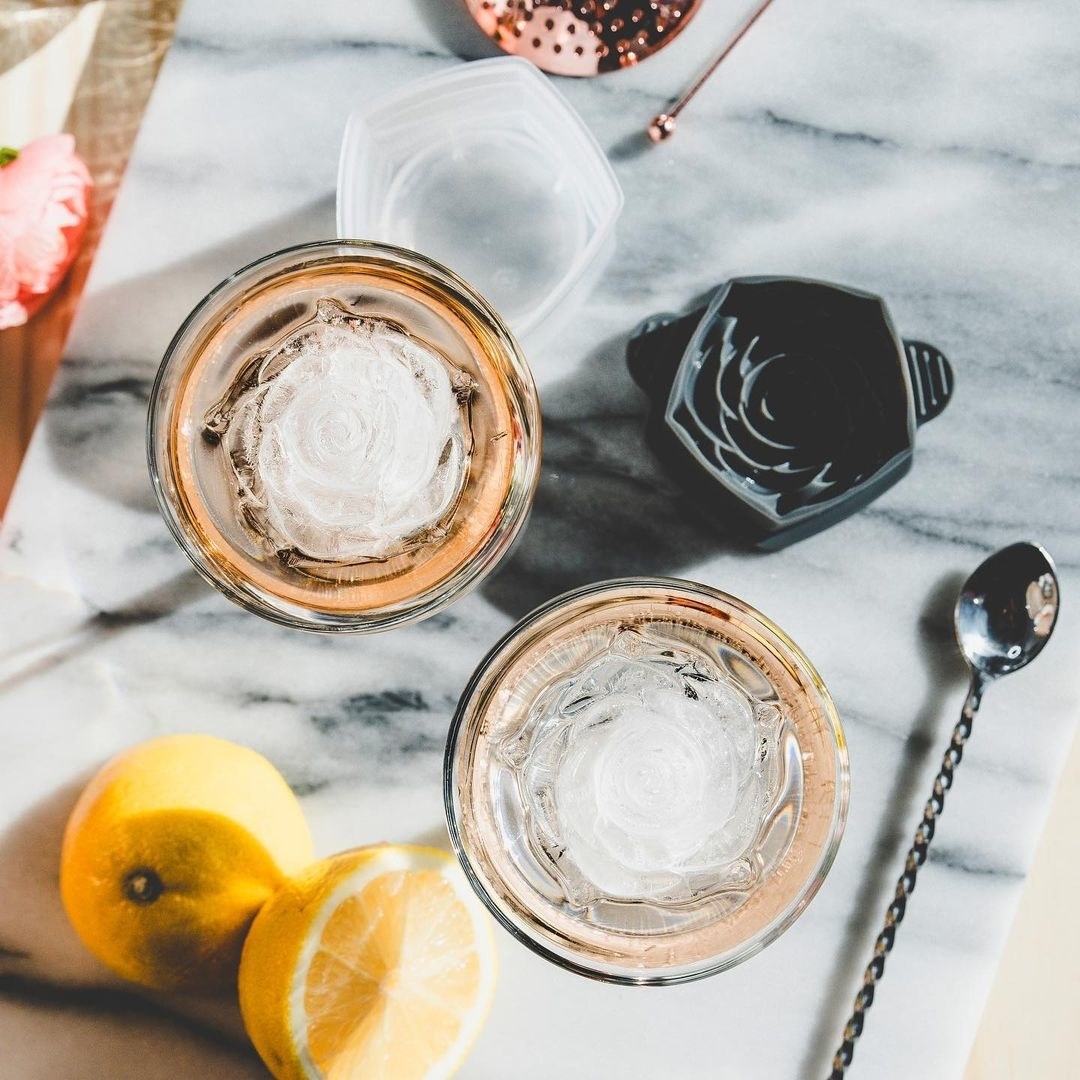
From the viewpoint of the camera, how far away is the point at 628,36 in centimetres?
69

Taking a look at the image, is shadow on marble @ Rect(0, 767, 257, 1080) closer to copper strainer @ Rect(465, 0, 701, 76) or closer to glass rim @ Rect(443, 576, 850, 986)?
glass rim @ Rect(443, 576, 850, 986)

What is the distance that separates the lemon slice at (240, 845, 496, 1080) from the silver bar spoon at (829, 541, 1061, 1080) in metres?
0.25

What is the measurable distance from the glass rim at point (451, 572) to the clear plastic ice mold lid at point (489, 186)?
133 mm

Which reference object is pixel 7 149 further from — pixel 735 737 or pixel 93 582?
pixel 735 737

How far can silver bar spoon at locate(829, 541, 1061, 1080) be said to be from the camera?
2.19ft

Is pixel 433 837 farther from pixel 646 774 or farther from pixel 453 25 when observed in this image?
pixel 453 25

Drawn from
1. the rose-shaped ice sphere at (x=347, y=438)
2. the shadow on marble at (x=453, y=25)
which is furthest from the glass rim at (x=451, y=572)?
the shadow on marble at (x=453, y=25)

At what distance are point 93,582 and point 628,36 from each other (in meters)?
0.50

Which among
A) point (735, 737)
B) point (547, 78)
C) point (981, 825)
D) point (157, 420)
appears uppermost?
point (547, 78)

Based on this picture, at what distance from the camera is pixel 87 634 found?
2.29 ft

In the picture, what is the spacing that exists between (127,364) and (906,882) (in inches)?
23.8

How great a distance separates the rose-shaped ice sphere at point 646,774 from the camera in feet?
1.87

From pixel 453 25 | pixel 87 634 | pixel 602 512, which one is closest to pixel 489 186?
pixel 453 25

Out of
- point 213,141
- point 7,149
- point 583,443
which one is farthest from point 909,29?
point 7,149
